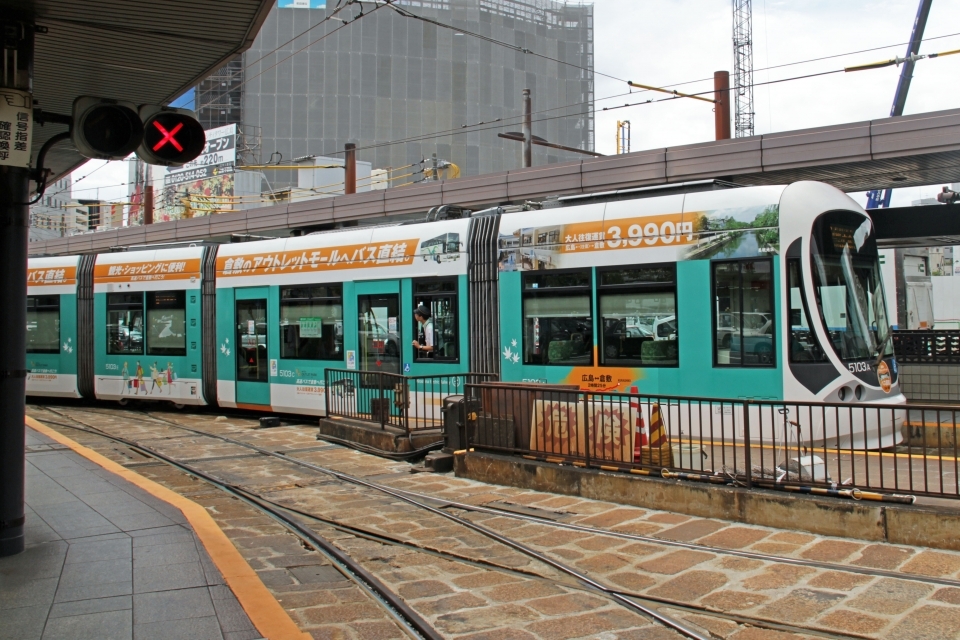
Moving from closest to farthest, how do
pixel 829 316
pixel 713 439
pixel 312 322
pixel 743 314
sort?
pixel 713 439 → pixel 829 316 → pixel 743 314 → pixel 312 322

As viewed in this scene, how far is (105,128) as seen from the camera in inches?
271

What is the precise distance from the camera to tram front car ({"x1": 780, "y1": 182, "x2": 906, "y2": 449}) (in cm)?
973

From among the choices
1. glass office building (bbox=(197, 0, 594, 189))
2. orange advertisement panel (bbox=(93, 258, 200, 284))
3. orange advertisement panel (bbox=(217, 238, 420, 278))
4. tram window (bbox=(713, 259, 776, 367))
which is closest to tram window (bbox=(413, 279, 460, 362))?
orange advertisement panel (bbox=(217, 238, 420, 278))

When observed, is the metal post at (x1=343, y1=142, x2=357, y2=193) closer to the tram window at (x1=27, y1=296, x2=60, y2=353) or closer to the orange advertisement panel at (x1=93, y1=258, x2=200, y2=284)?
the orange advertisement panel at (x1=93, y1=258, x2=200, y2=284)

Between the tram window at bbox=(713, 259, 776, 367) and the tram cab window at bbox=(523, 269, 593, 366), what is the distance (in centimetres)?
185

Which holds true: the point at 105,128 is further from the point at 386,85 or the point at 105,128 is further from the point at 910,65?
the point at 386,85

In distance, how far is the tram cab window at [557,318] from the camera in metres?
11.6

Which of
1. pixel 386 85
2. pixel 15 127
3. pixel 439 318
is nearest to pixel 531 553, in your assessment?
pixel 15 127

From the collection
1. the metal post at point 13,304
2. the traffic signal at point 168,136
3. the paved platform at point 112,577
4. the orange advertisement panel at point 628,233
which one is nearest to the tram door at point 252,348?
the orange advertisement panel at point 628,233

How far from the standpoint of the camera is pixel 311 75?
55219 mm

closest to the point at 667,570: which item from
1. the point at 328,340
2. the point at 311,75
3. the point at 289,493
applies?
the point at 289,493

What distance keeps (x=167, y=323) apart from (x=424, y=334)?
701 cm

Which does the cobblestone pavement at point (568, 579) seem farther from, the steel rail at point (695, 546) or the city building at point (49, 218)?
the city building at point (49, 218)

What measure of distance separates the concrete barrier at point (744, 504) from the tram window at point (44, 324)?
13641 mm
